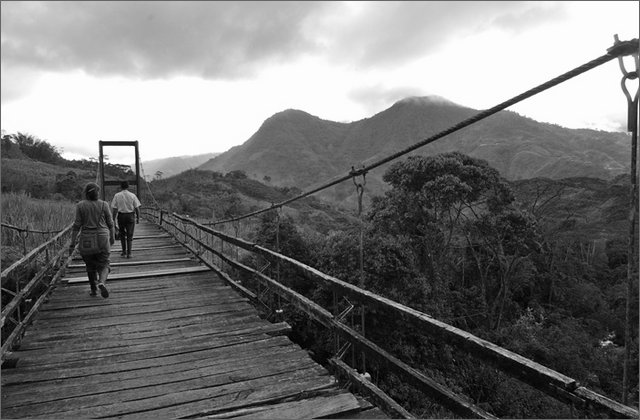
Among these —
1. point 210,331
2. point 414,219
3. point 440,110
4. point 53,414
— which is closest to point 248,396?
point 53,414

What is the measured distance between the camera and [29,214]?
1196 centimetres

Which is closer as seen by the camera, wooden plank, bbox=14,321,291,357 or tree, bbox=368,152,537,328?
wooden plank, bbox=14,321,291,357

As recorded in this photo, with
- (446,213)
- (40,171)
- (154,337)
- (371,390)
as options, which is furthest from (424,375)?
(40,171)

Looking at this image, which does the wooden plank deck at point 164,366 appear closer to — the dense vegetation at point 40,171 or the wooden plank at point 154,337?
the wooden plank at point 154,337

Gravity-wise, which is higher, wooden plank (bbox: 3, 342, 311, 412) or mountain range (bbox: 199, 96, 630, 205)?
mountain range (bbox: 199, 96, 630, 205)

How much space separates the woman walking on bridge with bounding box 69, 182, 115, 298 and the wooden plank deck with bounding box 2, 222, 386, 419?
13.8 inches

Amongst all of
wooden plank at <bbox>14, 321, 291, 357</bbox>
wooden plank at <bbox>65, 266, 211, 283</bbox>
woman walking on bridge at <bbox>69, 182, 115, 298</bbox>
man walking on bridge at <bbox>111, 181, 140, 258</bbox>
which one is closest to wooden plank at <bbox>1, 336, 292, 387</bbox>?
wooden plank at <bbox>14, 321, 291, 357</bbox>

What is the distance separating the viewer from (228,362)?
3170mm

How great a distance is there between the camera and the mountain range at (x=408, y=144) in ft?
312

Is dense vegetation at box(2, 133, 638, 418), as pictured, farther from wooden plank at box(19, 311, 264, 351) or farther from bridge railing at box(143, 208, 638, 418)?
wooden plank at box(19, 311, 264, 351)

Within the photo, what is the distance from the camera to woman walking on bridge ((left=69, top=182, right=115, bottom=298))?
16.5 ft

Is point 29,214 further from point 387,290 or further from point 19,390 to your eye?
point 19,390

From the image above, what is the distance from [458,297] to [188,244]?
14.9 metres

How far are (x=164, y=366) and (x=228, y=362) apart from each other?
1.52ft
